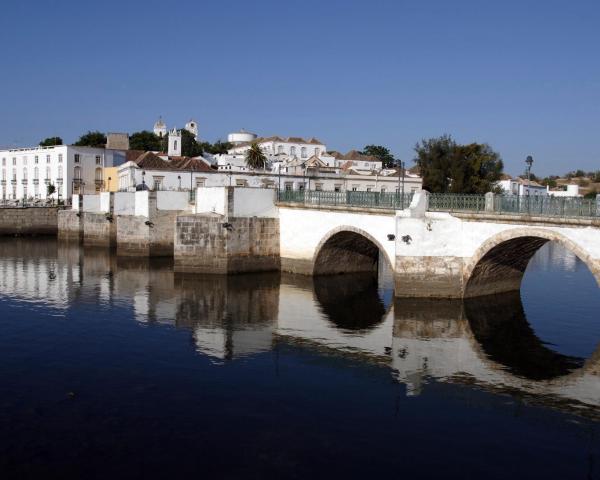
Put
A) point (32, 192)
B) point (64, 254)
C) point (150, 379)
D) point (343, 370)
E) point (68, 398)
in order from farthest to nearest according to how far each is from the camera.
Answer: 1. point (32, 192)
2. point (64, 254)
3. point (343, 370)
4. point (150, 379)
5. point (68, 398)

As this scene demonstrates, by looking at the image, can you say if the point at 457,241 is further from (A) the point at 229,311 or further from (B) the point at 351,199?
(A) the point at 229,311

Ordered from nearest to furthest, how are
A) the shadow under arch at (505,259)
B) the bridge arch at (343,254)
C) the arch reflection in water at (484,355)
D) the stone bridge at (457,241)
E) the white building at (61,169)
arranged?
1. the arch reflection in water at (484,355)
2. the stone bridge at (457,241)
3. the shadow under arch at (505,259)
4. the bridge arch at (343,254)
5. the white building at (61,169)

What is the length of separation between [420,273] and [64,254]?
2857cm

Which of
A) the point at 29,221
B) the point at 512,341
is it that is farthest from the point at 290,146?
the point at 512,341

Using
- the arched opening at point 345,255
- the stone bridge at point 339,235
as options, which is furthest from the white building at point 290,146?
the arched opening at point 345,255

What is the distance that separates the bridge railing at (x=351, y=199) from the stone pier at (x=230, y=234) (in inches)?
55.7

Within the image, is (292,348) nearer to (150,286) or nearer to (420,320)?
(420,320)

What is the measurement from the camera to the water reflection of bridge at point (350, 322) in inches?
692

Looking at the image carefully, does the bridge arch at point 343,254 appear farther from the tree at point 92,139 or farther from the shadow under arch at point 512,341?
the tree at point 92,139

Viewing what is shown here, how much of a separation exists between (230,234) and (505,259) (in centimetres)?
1449

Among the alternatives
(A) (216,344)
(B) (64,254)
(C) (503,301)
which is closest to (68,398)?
(A) (216,344)

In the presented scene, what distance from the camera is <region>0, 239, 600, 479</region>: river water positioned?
12000mm

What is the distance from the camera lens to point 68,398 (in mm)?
14781

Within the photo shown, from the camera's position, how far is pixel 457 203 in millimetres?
26109
